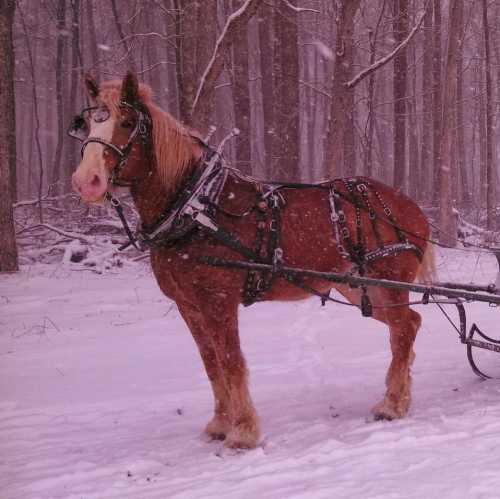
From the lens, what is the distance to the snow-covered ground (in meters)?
3.04

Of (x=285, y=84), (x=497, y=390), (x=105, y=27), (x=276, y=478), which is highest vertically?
(x=105, y=27)

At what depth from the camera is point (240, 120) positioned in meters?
13.5

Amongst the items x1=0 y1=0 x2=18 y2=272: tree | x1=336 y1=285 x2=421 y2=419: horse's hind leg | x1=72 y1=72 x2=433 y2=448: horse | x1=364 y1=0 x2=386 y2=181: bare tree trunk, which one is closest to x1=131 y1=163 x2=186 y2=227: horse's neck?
x1=72 y1=72 x2=433 y2=448: horse

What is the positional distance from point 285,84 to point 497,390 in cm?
947

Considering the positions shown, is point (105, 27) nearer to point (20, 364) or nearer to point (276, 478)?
point (20, 364)

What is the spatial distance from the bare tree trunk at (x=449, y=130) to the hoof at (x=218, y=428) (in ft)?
31.2

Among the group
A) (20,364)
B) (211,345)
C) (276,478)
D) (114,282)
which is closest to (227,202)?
(211,345)

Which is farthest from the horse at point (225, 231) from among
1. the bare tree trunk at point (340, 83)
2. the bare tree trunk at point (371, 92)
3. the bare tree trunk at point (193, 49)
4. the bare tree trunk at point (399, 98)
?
the bare tree trunk at point (399, 98)

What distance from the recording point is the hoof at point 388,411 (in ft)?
13.7

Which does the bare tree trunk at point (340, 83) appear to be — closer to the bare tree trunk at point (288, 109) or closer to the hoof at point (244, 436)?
the bare tree trunk at point (288, 109)

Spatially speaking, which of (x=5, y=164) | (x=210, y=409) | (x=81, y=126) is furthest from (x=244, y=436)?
(x=5, y=164)

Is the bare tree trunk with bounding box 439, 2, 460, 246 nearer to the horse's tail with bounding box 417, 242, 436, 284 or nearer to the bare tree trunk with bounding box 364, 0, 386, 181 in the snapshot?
the bare tree trunk with bounding box 364, 0, 386, 181

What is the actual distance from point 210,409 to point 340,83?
6.58m

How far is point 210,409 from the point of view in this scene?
464cm
